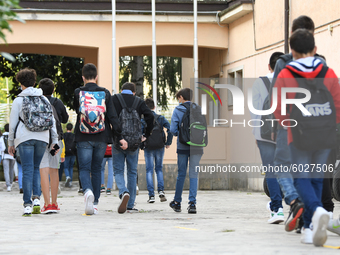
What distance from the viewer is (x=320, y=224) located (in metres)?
5.13

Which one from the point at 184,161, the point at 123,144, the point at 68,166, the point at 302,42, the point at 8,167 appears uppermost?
the point at 302,42

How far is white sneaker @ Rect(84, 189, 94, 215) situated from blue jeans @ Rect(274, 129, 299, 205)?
281cm

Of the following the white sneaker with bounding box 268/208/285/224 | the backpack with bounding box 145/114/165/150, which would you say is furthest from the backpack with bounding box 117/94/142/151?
the backpack with bounding box 145/114/165/150

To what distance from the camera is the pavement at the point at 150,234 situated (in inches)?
207

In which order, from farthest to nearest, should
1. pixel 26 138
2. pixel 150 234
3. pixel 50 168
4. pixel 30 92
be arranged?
pixel 50 168
pixel 30 92
pixel 26 138
pixel 150 234

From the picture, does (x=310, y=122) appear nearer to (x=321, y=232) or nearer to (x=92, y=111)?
(x=321, y=232)

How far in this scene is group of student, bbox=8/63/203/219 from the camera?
8.55 m

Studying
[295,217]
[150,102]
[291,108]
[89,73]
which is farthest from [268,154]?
[150,102]

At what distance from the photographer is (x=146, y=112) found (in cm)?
930

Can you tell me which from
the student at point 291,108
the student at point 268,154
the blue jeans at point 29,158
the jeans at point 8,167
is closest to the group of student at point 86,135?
the blue jeans at point 29,158

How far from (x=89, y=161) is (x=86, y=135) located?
369 mm

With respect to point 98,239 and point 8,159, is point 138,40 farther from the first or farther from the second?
point 98,239

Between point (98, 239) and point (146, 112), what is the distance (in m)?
3.56

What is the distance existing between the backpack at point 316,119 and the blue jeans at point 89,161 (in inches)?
151
